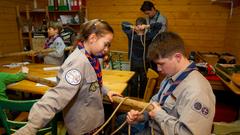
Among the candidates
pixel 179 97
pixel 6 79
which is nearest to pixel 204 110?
pixel 179 97

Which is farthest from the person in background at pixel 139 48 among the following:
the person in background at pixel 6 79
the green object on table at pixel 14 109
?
the green object on table at pixel 14 109

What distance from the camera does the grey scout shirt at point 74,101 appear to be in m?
0.99

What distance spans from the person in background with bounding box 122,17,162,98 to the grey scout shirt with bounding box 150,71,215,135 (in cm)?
220

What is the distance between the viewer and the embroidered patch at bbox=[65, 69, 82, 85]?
3.52 feet

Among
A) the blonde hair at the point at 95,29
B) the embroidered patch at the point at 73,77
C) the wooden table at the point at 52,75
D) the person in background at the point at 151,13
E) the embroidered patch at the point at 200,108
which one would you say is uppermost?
the person in background at the point at 151,13

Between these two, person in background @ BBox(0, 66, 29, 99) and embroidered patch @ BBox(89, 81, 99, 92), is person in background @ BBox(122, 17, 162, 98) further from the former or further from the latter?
embroidered patch @ BBox(89, 81, 99, 92)

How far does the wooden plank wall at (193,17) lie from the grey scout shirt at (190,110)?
326 centimetres

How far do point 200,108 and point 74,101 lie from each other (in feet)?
2.35

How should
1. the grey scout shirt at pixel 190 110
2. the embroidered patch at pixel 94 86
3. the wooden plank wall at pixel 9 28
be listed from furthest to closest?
1. the wooden plank wall at pixel 9 28
2. the embroidered patch at pixel 94 86
3. the grey scout shirt at pixel 190 110

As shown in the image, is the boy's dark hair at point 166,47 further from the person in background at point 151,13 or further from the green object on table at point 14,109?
the person in background at point 151,13

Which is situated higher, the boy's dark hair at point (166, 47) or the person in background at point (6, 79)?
the boy's dark hair at point (166, 47)

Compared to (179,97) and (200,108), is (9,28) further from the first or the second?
(200,108)

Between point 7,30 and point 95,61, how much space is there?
4031 mm

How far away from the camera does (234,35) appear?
10.4ft
